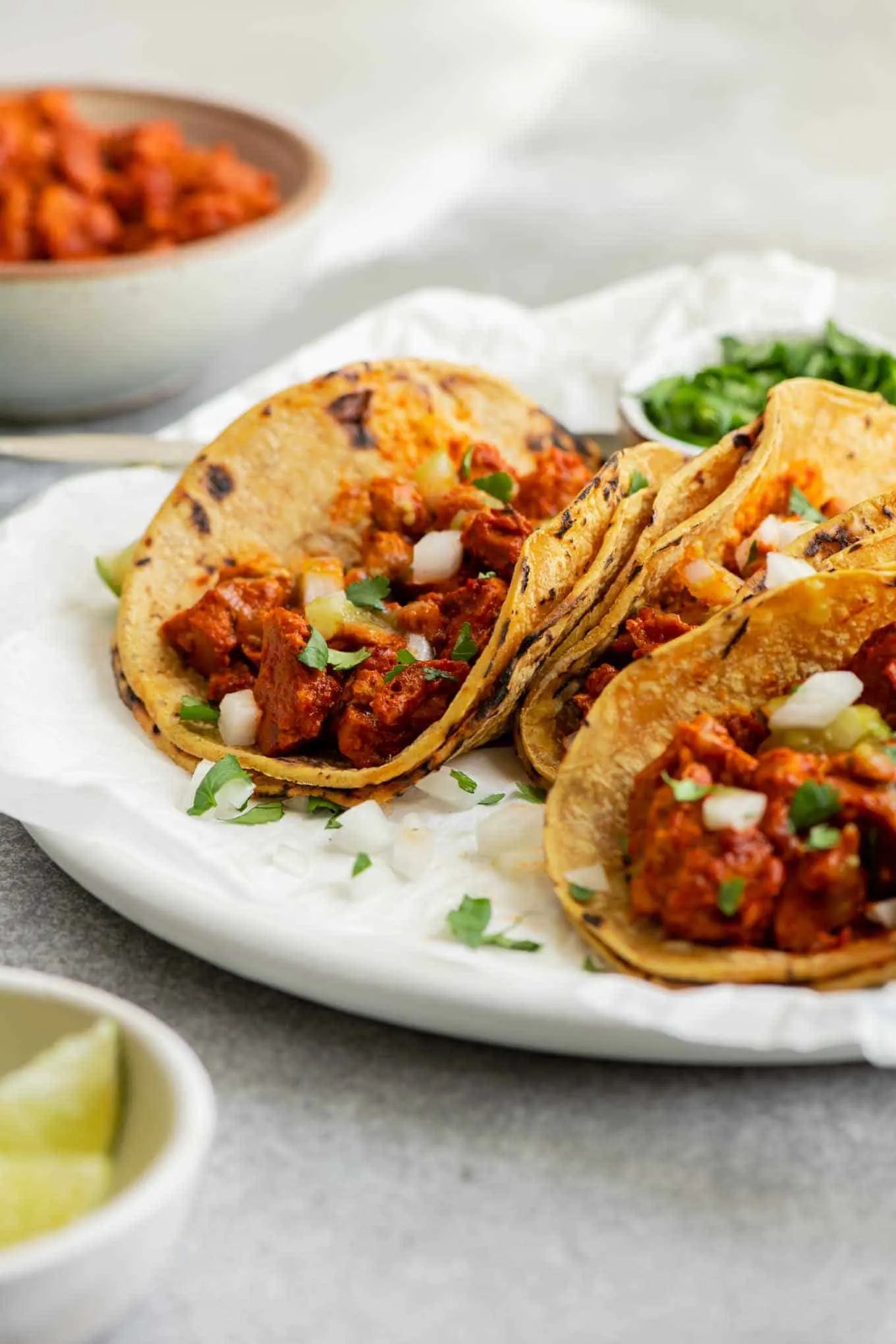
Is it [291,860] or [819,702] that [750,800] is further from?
[291,860]

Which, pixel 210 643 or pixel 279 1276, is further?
pixel 210 643

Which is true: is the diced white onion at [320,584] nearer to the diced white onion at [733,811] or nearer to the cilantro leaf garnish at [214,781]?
the cilantro leaf garnish at [214,781]

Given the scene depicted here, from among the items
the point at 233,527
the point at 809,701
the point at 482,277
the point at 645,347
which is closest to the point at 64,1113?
the point at 809,701

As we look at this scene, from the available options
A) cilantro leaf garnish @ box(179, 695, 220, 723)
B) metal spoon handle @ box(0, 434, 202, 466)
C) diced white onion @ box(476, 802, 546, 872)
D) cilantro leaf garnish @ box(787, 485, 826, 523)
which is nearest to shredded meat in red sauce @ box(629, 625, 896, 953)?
diced white onion @ box(476, 802, 546, 872)

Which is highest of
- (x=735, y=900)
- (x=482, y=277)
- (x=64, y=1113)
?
(x=735, y=900)

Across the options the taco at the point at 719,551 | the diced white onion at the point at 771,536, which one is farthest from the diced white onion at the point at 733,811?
the diced white onion at the point at 771,536

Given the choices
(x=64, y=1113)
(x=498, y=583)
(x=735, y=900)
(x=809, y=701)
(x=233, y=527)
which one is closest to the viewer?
(x=64, y=1113)

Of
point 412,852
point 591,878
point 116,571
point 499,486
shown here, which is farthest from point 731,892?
point 116,571

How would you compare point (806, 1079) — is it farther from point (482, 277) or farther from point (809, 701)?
point (482, 277)
